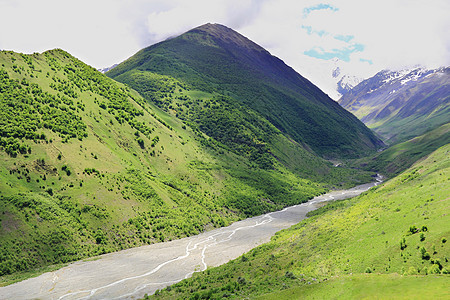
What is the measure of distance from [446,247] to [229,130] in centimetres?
13643

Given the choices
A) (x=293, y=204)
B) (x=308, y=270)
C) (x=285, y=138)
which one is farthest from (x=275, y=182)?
(x=308, y=270)

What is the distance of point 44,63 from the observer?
343 feet

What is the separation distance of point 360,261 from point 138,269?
35.1 metres

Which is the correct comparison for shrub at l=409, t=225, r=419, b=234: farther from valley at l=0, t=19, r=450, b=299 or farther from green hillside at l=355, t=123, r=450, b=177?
green hillside at l=355, t=123, r=450, b=177

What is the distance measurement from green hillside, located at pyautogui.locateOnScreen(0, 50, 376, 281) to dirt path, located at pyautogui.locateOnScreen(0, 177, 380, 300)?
4.11m

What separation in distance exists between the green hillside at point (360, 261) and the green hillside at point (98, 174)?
84.0 feet

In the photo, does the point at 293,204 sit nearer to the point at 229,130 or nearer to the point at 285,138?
the point at 229,130

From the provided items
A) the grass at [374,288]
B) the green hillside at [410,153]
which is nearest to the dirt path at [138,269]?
the grass at [374,288]

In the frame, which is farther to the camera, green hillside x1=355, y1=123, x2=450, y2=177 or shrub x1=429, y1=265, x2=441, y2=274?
green hillside x1=355, y1=123, x2=450, y2=177

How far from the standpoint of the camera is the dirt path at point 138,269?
44.4 m

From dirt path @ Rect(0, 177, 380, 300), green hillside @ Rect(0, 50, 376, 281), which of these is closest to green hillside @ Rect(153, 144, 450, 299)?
dirt path @ Rect(0, 177, 380, 300)

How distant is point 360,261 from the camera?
114ft

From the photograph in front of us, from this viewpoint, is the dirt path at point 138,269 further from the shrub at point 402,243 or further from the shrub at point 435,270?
the shrub at point 435,270

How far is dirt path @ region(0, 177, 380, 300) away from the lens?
4444 centimetres
